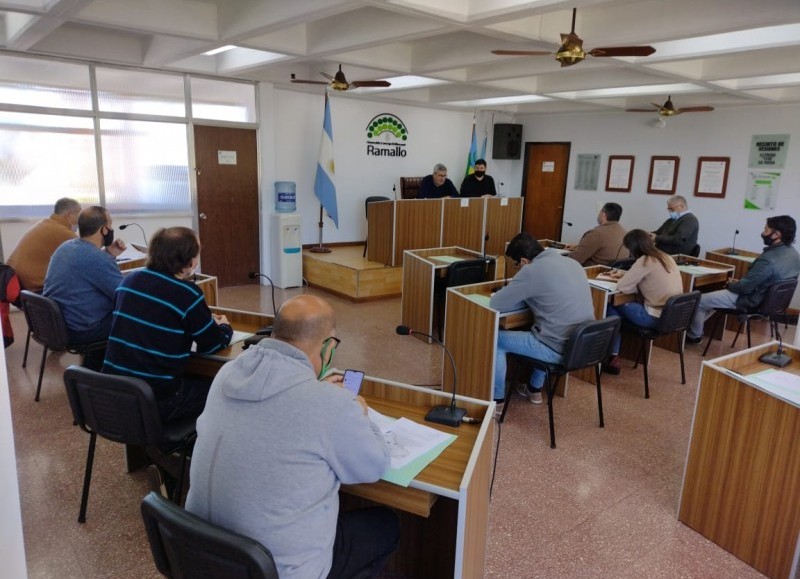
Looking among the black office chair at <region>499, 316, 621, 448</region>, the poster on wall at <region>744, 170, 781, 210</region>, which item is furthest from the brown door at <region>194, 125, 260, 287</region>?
the poster on wall at <region>744, 170, 781, 210</region>

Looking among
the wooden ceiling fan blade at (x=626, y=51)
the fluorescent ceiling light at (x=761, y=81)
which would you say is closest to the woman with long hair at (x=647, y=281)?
the wooden ceiling fan blade at (x=626, y=51)

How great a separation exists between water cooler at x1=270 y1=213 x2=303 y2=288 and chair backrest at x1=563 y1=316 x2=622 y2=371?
178 inches

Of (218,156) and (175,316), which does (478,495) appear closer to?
(175,316)

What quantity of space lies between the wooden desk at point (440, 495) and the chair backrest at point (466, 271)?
291 cm

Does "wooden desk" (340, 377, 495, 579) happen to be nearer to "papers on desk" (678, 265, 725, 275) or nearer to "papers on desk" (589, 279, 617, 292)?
"papers on desk" (589, 279, 617, 292)

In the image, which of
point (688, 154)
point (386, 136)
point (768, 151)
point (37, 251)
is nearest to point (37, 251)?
point (37, 251)

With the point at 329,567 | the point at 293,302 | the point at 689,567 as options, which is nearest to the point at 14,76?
the point at 293,302

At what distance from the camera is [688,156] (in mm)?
7754

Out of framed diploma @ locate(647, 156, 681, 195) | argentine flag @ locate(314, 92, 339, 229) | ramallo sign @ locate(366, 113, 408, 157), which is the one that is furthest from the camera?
ramallo sign @ locate(366, 113, 408, 157)

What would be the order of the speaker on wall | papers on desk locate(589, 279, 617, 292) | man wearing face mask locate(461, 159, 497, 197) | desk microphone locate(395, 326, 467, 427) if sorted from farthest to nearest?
the speaker on wall
man wearing face mask locate(461, 159, 497, 197)
papers on desk locate(589, 279, 617, 292)
desk microphone locate(395, 326, 467, 427)

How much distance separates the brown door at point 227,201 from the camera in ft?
21.7

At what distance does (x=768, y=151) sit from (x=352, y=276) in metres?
5.55

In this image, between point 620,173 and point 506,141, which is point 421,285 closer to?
point 620,173

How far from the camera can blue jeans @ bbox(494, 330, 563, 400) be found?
10.9ft
